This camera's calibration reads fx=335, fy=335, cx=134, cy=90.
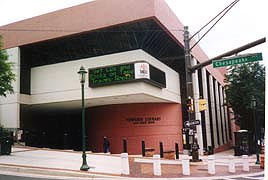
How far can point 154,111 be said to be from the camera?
28938 millimetres

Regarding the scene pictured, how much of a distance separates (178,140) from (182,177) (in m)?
16.3

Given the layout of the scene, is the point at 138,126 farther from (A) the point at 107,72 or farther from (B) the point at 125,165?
(B) the point at 125,165

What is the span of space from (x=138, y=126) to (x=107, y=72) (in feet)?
19.6

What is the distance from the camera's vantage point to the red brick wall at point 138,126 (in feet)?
93.4

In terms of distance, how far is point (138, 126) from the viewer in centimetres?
2847

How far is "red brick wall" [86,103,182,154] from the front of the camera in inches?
1120

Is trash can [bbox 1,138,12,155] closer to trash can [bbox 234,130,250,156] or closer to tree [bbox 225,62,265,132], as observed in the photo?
→ trash can [bbox 234,130,250,156]

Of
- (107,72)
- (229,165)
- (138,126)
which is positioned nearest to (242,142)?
(138,126)

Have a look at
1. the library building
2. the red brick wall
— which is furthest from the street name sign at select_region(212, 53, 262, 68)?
the red brick wall

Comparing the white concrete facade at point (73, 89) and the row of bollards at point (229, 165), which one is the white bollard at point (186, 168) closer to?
the row of bollards at point (229, 165)

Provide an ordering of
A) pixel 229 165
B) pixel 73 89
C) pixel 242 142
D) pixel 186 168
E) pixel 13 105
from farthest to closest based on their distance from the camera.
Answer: pixel 13 105 → pixel 73 89 → pixel 242 142 → pixel 229 165 → pixel 186 168

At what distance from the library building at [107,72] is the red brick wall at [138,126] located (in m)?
0.08

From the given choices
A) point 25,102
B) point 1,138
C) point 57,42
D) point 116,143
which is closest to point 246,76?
point 116,143

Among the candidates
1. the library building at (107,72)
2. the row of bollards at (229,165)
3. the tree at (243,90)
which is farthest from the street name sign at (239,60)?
the tree at (243,90)
